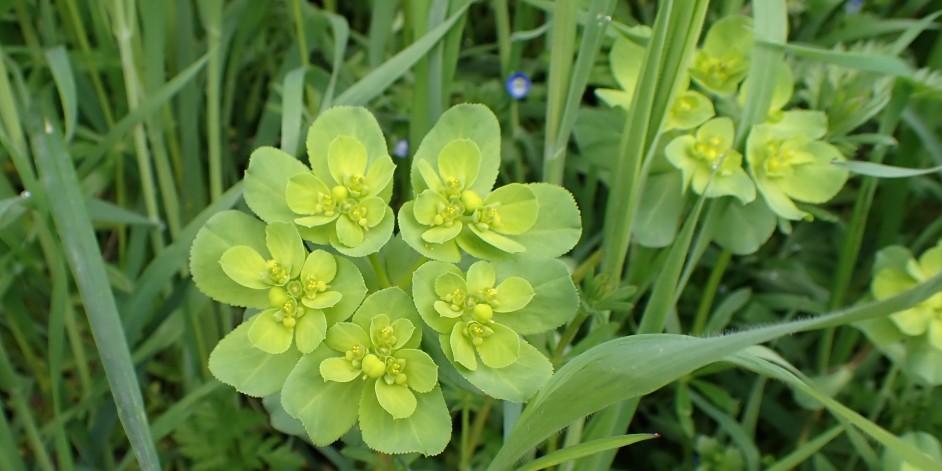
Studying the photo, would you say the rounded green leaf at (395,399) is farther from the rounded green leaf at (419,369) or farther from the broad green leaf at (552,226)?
the broad green leaf at (552,226)

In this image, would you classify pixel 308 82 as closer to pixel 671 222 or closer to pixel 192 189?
pixel 192 189

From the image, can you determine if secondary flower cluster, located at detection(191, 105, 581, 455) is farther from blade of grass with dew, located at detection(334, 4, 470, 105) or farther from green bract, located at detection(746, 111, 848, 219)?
green bract, located at detection(746, 111, 848, 219)

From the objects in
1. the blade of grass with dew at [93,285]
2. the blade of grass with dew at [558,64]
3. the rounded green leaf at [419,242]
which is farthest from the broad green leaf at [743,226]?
the blade of grass with dew at [93,285]

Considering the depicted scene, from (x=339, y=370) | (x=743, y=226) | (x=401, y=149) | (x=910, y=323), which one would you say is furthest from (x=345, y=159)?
(x=910, y=323)

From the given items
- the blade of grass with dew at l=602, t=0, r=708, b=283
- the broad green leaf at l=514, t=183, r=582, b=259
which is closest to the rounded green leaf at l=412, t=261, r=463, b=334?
the broad green leaf at l=514, t=183, r=582, b=259

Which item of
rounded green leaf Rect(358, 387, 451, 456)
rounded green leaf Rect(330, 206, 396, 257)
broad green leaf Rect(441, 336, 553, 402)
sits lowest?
rounded green leaf Rect(358, 387, 451, 456)

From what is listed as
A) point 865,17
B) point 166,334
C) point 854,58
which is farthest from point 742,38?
point 166,334
